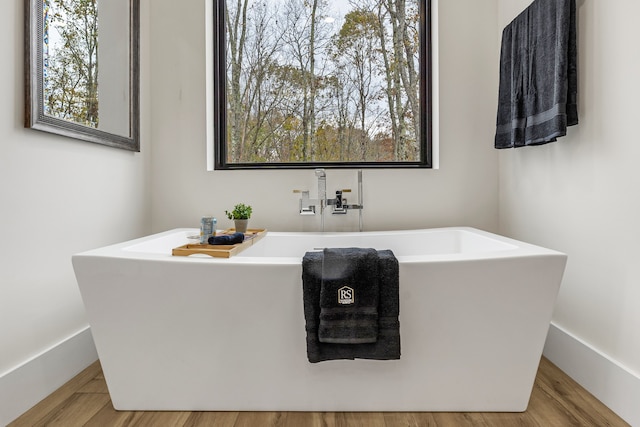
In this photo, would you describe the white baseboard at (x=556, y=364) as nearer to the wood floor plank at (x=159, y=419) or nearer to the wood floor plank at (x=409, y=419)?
the wood floor plank at (x=159, y=419)

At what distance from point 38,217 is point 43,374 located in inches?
26.0

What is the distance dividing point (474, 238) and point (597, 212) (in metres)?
0.58

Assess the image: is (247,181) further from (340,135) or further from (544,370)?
(544,370)

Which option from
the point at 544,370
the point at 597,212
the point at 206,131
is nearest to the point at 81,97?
the point at 206,131

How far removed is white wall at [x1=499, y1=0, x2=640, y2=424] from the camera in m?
1.46

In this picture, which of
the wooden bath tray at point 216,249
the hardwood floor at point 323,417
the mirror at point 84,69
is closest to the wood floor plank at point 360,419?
the hardwood floor at point 323,417

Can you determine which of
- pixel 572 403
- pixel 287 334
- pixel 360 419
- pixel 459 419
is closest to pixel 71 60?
pixel 287 334

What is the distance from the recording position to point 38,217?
1.63 meters

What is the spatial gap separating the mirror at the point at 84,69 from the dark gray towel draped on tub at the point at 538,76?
2.17 m

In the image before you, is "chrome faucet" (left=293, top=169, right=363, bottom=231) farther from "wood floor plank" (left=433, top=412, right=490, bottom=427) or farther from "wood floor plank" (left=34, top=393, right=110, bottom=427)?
"wood floor plank" (left=34, top=393, right=110, bottom=427)

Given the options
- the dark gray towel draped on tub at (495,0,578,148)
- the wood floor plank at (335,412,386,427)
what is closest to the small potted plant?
the wood floor plank at (335,412,386,427)

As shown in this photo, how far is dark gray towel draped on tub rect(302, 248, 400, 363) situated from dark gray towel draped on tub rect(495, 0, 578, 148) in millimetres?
1043

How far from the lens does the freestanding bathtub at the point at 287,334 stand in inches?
54.8

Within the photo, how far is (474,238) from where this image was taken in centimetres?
208
